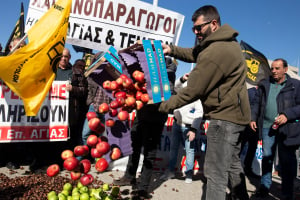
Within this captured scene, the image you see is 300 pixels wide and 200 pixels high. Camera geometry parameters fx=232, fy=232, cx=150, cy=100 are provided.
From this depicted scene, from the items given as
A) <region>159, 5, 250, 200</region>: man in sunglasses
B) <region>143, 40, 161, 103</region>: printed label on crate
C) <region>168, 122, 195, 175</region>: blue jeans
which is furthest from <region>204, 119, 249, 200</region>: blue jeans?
<region>168, 122, 195, 175</region>: blue jeans

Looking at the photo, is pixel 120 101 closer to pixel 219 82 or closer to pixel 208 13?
pixel 219 82

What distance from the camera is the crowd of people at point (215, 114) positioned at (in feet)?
7.52

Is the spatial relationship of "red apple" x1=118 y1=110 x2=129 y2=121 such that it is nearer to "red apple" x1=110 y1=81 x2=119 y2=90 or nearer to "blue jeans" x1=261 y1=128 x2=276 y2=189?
"red apple" x1=110 y1=81 x2=119 y2=90

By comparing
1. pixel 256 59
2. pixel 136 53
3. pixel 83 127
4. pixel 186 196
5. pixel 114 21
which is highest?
pixel 114 21

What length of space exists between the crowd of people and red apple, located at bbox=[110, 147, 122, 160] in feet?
1.96

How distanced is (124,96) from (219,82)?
96cm

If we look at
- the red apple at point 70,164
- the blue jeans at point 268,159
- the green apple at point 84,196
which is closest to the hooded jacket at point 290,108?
the blue jeans at point 268,159

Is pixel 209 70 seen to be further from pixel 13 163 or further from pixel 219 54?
pixel 13 163

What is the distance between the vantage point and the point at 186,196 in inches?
154

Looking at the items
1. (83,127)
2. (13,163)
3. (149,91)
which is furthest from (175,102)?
(13,163)

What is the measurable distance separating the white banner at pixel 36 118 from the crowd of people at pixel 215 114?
0.17 meters

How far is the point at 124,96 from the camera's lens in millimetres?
2135

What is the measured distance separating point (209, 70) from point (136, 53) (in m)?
0.71

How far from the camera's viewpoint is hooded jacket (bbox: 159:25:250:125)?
2.22 metres
